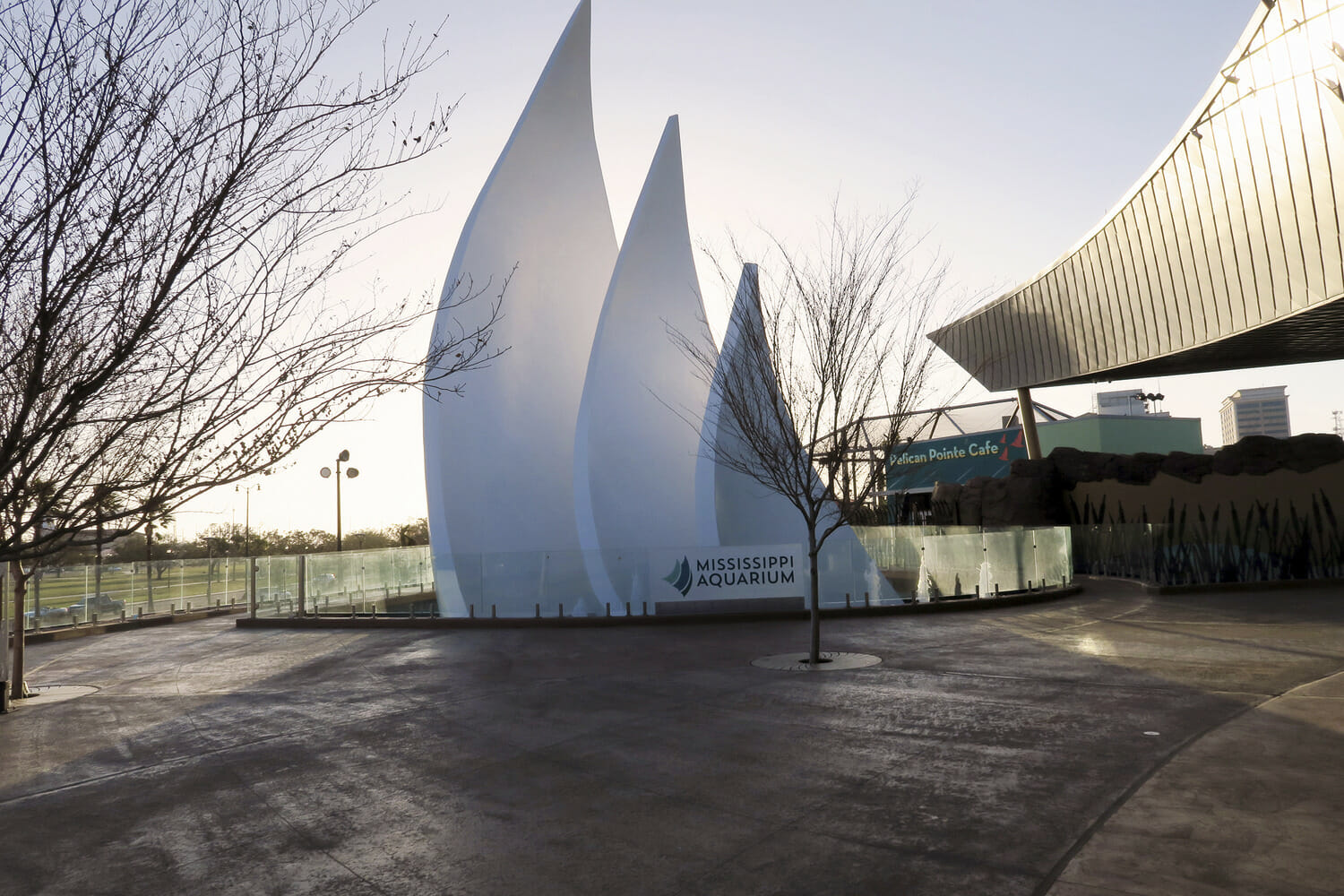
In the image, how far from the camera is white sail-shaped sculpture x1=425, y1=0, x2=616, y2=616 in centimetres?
2677

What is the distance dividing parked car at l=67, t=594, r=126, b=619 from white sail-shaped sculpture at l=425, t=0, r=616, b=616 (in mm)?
7806

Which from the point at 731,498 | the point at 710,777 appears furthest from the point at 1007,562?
the point at 710,777

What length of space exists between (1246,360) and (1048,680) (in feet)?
84.8

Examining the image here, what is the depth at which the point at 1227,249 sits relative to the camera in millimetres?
22969

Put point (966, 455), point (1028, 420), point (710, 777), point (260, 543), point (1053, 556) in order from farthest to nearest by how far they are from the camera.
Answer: point (260, 543), point (966, 455), point (1028, 420), point (1053, 556), point (710, 777)

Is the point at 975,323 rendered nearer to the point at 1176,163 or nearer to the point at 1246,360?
the point at 1246,360

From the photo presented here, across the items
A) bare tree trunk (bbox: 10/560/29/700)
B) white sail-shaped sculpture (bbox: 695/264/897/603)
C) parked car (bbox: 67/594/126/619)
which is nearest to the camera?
bare tree trunk (bbox: 10/560/29/700)

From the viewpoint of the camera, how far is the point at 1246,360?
29906 millimetres

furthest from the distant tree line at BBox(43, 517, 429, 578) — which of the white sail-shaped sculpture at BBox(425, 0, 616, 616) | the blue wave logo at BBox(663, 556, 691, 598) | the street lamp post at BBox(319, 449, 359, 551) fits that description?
the blue wave logo at BBox(663, 556, 691, 598)

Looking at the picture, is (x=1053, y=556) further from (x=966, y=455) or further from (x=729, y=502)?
(x=966, y=455)

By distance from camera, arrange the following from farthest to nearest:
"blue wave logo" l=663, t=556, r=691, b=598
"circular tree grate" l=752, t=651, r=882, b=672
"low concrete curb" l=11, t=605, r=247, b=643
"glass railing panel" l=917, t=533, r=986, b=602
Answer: "low concrete curb" l=11, t=605, r=247, b=643
"glass railing panel" l=917, t=533, r=986, b=602
"blue wave logo" l=663, t=556, r=691, b=598
"circular tree grate" l=752, t=651, r=882, b=672

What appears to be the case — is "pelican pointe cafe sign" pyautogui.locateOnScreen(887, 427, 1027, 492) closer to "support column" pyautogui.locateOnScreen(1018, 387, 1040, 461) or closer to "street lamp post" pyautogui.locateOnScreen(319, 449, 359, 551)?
"support column" pyautogui.locateOnScreen(1018, 387, 1040, 461)

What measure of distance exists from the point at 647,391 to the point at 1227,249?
1513cm

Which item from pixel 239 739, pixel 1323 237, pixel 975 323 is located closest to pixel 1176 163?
pixel 1323 237
